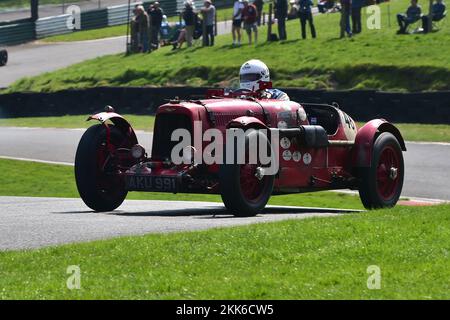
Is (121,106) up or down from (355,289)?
down

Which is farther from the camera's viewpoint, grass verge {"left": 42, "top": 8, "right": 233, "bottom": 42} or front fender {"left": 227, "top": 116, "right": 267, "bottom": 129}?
grass verge {"left": 42, "top": 8, "right": 233, "bottom": 42}

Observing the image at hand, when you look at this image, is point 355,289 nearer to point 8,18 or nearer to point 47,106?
point 47,106

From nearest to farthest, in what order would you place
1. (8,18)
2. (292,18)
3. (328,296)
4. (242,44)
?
(328,296)
(242,44)
(292,18)
(8,18)

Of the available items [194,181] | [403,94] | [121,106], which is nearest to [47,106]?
[121,106]

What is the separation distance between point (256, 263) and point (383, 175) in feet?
19.1

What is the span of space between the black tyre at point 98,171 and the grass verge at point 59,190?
15.0ft

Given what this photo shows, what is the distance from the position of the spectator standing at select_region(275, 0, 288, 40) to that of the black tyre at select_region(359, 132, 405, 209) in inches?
663

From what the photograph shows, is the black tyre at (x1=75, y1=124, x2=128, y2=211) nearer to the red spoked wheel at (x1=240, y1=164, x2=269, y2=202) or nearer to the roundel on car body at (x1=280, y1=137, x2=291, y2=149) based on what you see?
the red spoked wheel at (x1=240, y1=164, x2=269, y2=202)

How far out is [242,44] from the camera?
107 feet

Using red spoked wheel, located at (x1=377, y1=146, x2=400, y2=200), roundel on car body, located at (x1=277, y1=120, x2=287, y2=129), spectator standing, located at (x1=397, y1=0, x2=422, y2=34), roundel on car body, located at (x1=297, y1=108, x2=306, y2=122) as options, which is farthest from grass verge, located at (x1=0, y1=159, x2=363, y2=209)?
spectator standing, located at (x1=397, y1=0, x2=422, y2=34)

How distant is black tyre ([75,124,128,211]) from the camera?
1309 centimetres

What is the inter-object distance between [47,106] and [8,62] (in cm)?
1026

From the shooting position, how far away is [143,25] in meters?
35.5

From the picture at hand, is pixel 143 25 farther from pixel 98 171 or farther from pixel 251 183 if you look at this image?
pixel 251 183
